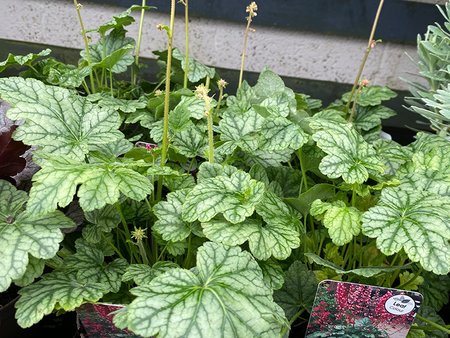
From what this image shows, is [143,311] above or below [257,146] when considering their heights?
below

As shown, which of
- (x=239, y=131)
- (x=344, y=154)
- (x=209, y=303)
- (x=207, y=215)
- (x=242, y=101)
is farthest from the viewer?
(x=242, y=101)

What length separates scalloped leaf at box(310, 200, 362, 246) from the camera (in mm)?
849

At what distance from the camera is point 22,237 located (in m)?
0.77

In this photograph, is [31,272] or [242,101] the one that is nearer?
[31,272]

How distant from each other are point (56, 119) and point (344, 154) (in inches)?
19.9

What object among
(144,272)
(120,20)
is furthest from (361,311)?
(120,20)

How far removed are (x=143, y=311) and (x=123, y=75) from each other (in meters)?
1.14

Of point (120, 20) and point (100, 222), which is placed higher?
point (120, 20)

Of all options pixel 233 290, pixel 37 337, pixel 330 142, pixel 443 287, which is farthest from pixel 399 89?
pixel 37 337

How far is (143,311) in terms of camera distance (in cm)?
67

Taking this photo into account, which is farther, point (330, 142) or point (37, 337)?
point (37, 337)

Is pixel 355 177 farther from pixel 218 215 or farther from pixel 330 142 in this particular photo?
pixel 218 215

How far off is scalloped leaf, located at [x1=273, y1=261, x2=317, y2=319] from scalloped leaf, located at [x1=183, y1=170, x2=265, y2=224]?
0.60 feet

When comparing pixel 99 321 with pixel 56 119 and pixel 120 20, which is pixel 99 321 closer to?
pixel 56 119
